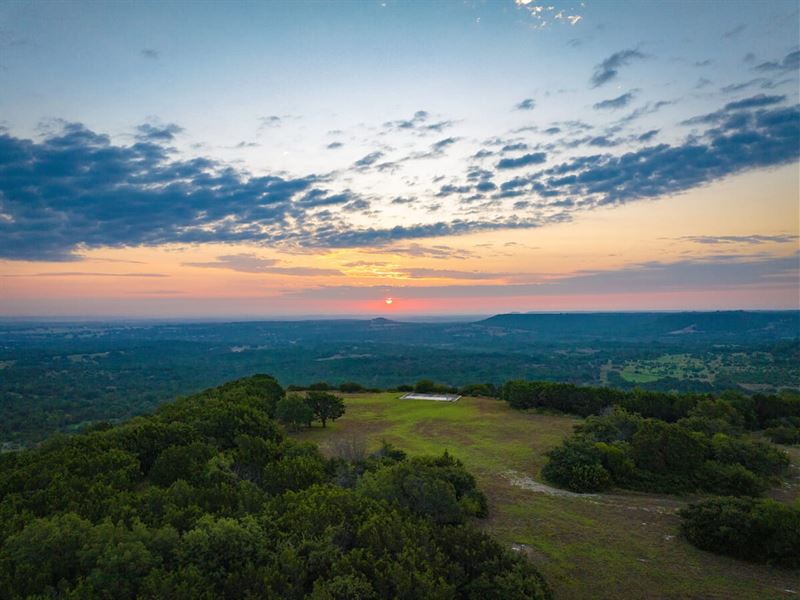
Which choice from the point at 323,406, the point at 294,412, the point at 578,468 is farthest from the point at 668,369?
the point at 294,412

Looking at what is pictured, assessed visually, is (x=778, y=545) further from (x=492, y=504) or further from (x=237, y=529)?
(x=237, y=529)

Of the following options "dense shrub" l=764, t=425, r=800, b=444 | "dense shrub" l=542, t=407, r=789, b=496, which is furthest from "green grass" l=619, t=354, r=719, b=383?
"dense shrub" l=542, t=407, r=789, b=496

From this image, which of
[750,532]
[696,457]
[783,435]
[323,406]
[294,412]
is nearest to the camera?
[750,532]

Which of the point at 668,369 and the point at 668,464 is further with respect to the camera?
the point at 668,369

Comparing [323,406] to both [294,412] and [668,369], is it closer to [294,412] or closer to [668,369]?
[294,412]

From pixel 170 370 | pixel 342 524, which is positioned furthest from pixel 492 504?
pixel 170 370
